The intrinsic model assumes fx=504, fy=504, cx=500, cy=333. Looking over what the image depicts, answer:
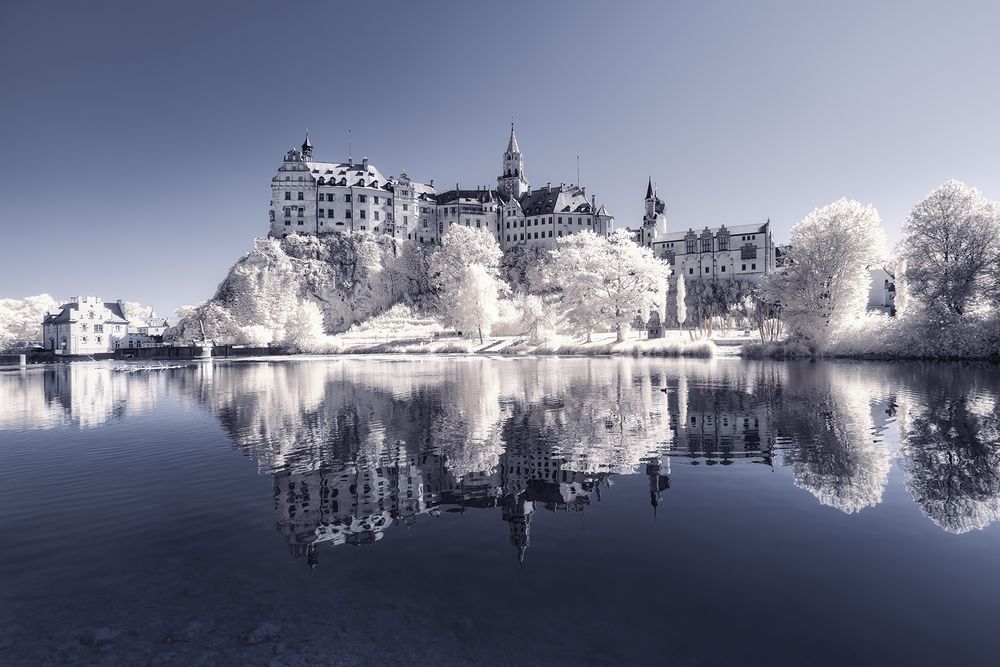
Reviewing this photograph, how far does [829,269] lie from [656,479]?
164 feet

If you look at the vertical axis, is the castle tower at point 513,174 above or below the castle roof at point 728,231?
above

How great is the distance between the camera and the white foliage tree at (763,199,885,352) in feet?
167

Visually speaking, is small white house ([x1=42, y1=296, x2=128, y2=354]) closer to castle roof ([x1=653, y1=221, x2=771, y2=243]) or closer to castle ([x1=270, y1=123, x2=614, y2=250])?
castle ([x1=270, y1=123, x2=614, y2=250])

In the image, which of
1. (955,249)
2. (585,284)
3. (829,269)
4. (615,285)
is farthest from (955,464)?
(615,285)

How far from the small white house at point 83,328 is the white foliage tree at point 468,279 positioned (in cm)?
8299

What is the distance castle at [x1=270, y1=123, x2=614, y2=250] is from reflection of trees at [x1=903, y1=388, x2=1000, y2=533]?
112996 mm

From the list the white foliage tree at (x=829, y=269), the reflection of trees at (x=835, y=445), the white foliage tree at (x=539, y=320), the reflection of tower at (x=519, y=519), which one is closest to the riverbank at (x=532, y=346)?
the white foliage tree at (x=539, y=320)

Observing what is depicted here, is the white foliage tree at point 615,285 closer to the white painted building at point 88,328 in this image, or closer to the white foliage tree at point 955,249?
the white foliage tree at point 955,249

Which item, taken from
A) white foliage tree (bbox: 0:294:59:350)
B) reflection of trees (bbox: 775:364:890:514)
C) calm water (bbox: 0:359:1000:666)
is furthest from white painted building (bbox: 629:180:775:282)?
white foliage tree (bbox: 0:294:59:350)

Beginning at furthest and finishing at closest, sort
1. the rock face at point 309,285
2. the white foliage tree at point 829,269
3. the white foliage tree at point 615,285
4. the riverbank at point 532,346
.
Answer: the rock face at point 309,285
the white foliage tree at point 615,285
the riverbank at point 532,346
the white foliage tree at point 829,269

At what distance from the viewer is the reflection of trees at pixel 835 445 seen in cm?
1159

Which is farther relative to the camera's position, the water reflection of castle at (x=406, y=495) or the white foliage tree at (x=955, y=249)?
the white foliage tree at (x=955, y=249)

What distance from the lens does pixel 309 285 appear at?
409 ft

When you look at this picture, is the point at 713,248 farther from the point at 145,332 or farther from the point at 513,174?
the point at 145,332
